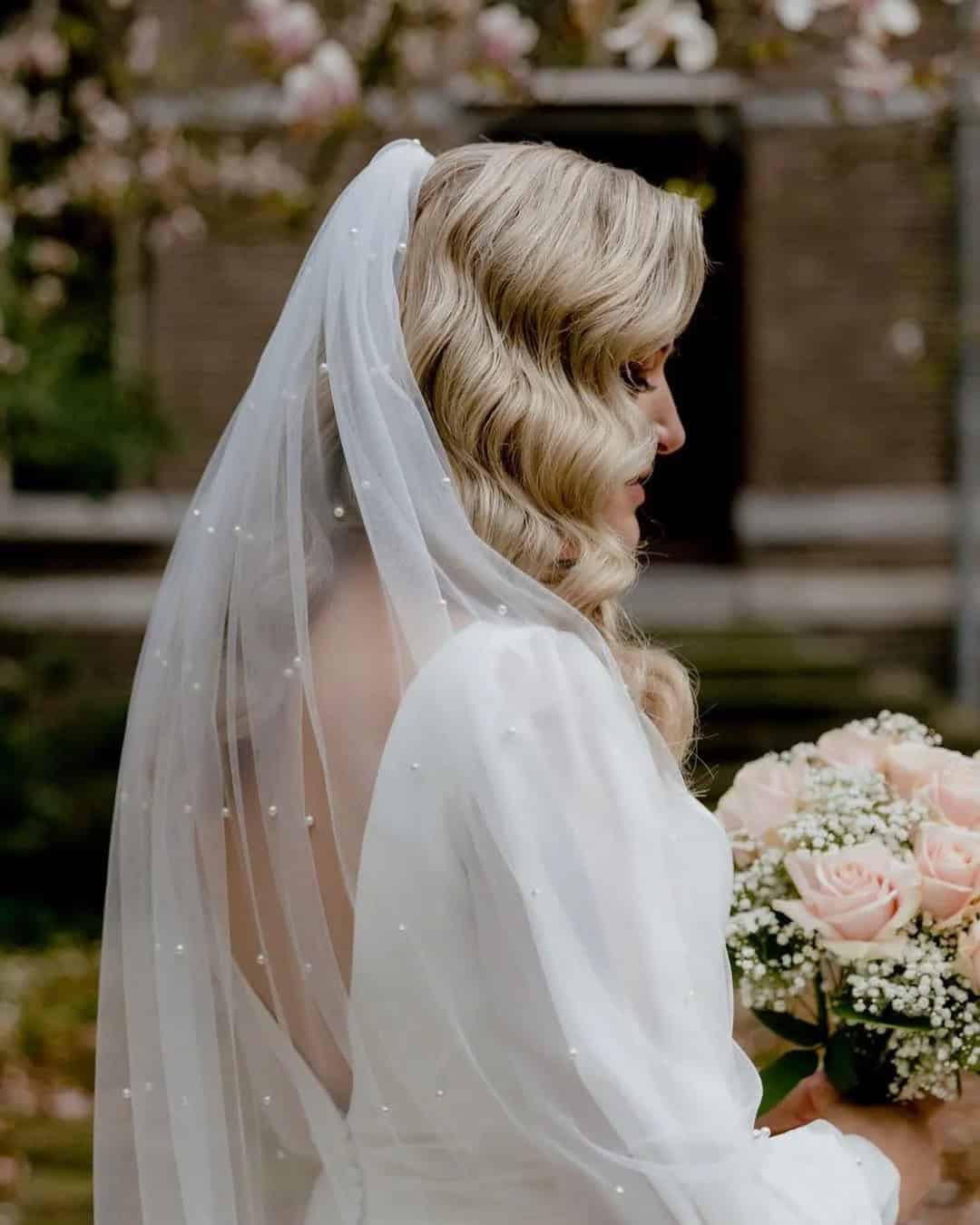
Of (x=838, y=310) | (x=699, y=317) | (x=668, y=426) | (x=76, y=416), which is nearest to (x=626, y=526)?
A: (x=668, y=426)

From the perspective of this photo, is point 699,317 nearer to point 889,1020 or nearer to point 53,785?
point 53,785

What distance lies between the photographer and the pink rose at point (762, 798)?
192 centimetres

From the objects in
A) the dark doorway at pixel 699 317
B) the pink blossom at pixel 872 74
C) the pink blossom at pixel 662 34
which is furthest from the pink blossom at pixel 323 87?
the dark doorway at pixel 699 317

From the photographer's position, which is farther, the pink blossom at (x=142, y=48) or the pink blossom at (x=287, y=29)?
the pink blossom at (x=142, y=48)

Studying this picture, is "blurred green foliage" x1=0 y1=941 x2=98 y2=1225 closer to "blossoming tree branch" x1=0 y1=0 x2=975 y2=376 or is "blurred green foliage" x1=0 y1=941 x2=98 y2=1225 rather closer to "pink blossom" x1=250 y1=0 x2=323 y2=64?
"blossoming tree branch" x1=0 y1=0 x2=975 y2=376

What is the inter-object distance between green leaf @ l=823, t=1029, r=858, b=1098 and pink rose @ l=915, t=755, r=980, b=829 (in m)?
0.27

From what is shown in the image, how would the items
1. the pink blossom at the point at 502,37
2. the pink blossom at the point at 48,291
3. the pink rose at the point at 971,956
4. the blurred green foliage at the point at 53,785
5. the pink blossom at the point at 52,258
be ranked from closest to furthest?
the pink rose at the point at 971,956 < the pink blossom at the point at 502,37 < the blurred green foliage at the point at 53,785 < the pink blossom at the point at 52,258 < the pink blossom at the point at 48,291

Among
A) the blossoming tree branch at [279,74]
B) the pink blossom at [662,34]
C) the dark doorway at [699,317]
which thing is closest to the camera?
the pink blossom at [662,34]

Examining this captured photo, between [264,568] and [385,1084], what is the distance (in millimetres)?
518

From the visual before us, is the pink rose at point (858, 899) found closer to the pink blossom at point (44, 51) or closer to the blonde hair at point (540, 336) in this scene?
the blonde hair at point (540, 336)

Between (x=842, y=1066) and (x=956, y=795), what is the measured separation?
0.32m

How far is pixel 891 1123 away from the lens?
1.75 m

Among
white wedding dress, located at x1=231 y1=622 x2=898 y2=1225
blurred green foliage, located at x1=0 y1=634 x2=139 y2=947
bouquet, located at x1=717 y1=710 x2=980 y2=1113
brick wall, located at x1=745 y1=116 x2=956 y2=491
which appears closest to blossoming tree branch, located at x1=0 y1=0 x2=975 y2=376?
brick wall, located at x1=745 y1=116 x2=956 y2=491

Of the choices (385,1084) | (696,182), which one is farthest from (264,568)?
(696,182)
